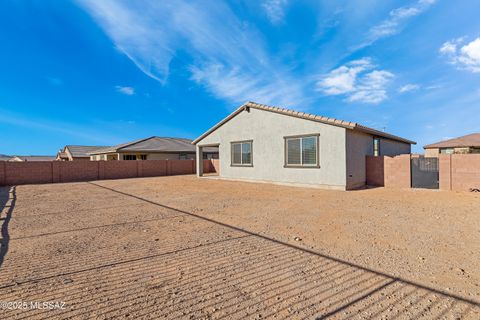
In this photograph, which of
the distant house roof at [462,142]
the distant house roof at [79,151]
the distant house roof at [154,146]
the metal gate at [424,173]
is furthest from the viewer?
the distant house roof at [79,151]

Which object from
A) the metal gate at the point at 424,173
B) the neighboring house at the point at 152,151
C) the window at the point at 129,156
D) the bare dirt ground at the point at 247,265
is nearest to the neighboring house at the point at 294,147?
the metal gate at the point at 424,173

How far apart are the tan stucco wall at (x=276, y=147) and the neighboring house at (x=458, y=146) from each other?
19320 mm

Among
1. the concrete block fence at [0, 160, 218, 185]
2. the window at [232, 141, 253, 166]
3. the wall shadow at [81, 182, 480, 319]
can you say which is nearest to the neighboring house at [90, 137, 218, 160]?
the concrete block fence at [0, 160, 218, 185]

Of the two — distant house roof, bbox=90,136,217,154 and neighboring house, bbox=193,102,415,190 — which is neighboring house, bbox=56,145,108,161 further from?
neighboring house, bbox=193,102,415,190

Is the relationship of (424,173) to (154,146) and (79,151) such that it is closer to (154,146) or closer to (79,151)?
(154,146)

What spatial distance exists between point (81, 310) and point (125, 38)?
15.6 metres

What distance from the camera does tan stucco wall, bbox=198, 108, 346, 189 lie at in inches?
437

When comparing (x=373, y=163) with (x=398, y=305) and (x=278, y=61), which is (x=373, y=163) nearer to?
(x=278, y=61)

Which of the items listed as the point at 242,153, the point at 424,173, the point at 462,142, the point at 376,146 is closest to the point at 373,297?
the point at 424,173

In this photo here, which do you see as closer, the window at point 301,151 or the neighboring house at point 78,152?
the window at point 301,151

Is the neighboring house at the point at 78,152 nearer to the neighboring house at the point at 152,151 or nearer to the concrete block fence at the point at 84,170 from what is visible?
the neighboring house at the point at 152,151

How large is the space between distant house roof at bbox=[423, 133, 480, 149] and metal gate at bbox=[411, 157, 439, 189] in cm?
1960

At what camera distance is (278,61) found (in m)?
17.9

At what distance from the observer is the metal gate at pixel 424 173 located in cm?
1076
